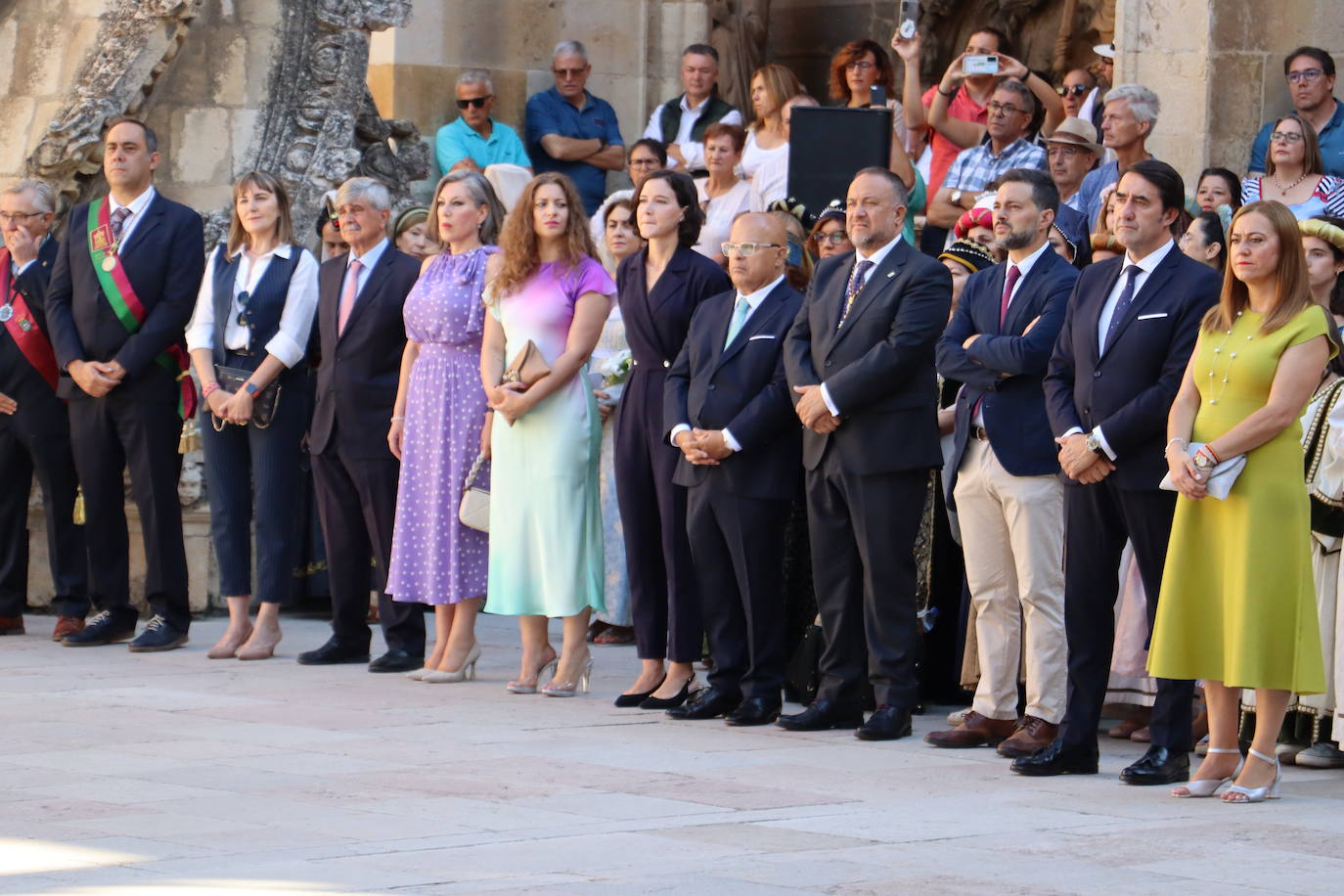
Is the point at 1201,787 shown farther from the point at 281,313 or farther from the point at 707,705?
the point at 281,313

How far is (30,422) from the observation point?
10.8 meters

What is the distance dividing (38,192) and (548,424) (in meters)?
3.18

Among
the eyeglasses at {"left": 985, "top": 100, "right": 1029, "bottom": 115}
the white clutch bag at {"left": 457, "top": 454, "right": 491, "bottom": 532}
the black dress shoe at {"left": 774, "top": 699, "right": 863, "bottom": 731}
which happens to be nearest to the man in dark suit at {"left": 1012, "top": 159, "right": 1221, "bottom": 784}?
the black dress shoe at {"left": 774, "top": 699, "right": 863, "bottom": 731}

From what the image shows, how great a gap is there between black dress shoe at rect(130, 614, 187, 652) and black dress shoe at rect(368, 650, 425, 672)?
102 cm

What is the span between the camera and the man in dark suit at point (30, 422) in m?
10.8

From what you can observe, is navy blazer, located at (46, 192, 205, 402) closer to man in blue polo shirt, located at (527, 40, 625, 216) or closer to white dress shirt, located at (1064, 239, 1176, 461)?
man in blue polo shirt, located at (527, 40, 625, 216)

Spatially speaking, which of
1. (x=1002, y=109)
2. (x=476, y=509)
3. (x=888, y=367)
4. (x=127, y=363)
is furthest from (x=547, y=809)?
(x=1002, y=109)

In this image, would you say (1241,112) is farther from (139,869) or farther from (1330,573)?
(139,869)

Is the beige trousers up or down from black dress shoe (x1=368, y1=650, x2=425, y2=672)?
up

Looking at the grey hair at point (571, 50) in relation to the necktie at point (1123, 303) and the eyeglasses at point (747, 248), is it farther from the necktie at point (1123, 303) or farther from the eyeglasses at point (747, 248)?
the necktie at point (1123, 303)

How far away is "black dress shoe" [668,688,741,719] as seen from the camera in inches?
339

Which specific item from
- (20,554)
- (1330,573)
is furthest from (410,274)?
(1330,573)

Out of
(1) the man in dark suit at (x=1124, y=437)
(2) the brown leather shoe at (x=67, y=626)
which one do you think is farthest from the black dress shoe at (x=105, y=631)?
(1) the man in dark suit at (x=1124, y=437)

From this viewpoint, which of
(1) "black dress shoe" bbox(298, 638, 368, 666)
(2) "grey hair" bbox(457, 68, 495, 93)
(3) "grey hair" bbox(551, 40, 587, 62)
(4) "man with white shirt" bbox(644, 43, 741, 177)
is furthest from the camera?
(3) "grey hair" bbox(551, 40, 587, 62)
